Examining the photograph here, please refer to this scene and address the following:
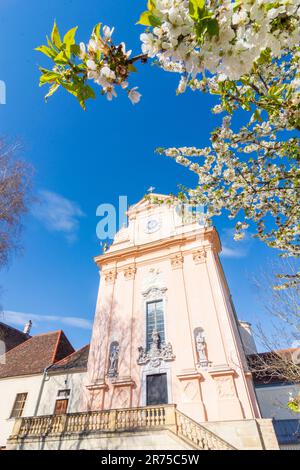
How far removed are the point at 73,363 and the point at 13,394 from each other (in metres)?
3.87

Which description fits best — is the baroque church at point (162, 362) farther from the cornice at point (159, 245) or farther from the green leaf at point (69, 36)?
the green leaf at point (69, 36)

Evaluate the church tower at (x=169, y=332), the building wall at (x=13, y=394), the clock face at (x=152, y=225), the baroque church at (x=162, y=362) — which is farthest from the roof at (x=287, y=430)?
the clock face at (x=152, y=225)

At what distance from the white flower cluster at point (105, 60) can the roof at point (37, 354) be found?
17470mm

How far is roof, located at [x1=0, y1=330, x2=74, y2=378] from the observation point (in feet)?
51.1

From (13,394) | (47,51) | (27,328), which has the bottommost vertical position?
(47,51)

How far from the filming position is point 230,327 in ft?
40.9

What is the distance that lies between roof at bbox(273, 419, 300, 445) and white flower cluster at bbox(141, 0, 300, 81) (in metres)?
18.5

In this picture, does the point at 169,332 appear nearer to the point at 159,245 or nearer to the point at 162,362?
the point at 162,362

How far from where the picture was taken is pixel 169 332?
534 inches

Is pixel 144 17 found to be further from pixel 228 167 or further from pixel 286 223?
pixel 286 223

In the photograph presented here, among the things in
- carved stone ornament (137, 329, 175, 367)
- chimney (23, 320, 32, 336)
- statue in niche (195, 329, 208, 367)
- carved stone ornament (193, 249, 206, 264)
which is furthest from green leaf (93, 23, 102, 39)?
chimney (23, 320, 32, 336)

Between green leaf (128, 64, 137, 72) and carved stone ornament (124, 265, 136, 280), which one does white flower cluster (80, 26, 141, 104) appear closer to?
green leaf (128, 64, 137, 72)

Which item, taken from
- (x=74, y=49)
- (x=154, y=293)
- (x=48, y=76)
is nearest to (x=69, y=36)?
(x=74, y=49)
